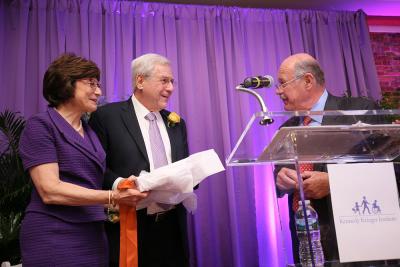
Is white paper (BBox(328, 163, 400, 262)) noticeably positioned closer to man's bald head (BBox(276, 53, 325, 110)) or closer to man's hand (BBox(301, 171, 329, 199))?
man's hand (BBox(301, 171, 329, 199))

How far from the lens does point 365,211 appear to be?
113cm

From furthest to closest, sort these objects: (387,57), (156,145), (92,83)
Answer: (387,57), (156,145), (92,83)

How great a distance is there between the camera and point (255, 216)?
4066mm

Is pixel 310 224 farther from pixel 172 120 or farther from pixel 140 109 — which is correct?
pixel 140 109

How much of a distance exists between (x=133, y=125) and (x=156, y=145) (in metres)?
0.18

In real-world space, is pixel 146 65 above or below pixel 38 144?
above

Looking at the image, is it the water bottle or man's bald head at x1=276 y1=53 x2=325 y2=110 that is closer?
the water bottle

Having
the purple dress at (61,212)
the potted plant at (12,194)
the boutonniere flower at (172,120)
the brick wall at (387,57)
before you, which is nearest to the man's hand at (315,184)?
the purple dress at (61,212)

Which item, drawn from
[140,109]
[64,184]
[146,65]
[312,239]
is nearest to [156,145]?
[140,109]

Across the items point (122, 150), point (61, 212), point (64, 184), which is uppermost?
point (122, 150)

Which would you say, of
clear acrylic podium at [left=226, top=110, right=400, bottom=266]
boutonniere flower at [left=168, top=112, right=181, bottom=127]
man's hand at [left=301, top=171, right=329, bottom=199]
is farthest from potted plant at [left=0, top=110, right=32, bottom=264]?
man's hand at [left=301, top=171, right=329, bottom=199]

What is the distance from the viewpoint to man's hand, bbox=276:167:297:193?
132cm

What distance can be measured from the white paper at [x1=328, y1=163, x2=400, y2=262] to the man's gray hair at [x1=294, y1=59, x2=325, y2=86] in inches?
54.3

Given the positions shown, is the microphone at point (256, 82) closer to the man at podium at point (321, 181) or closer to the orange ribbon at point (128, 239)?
the man at podium at point (321, 181)
